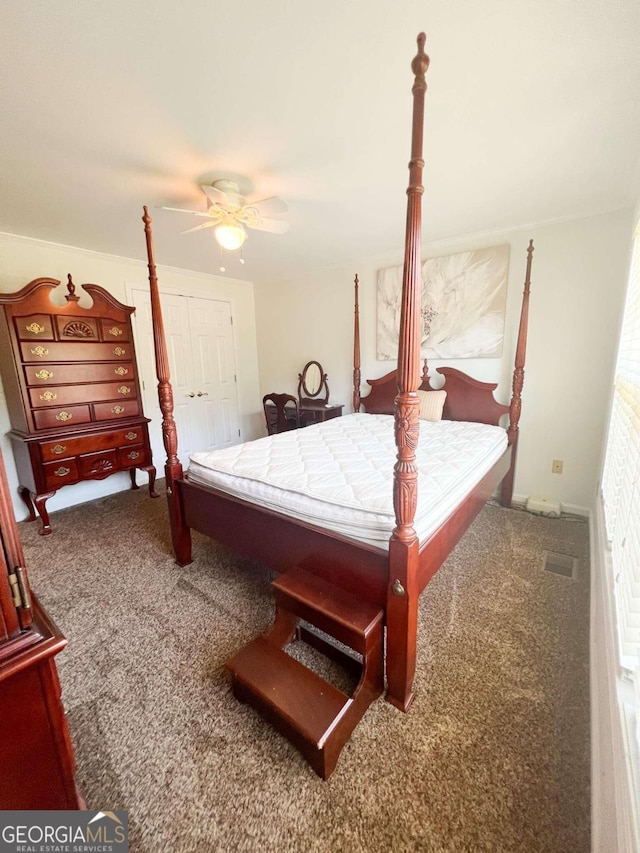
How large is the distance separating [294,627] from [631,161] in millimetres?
2956

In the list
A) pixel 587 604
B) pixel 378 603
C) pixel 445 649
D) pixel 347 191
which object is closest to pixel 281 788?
pixel 378 603

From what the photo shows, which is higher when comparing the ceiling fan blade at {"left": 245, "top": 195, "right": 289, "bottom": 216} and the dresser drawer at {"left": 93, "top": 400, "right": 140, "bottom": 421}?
the ceiling fan blade at {"left": 245, "top": 195, "right": 289, "bottom": 216}

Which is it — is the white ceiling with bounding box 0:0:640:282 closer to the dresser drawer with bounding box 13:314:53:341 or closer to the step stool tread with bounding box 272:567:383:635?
the dresser drawer with bounding box 13:314:53:341

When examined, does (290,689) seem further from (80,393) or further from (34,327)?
(34,327)

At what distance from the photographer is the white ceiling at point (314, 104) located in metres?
1.08

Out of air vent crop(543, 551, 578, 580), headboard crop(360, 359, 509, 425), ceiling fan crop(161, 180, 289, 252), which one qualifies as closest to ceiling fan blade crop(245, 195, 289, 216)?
ceiling fan crop(161, 180, 289, 252)

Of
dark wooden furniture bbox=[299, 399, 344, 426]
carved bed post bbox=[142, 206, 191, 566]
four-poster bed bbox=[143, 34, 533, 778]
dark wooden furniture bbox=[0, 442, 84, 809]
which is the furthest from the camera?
dark wooden furniture bbox=[299, 399, 344, 426]

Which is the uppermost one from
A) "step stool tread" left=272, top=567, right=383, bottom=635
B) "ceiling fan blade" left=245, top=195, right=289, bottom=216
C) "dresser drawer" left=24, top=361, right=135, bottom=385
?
"ceiling fan blade" left=245, top=195, right=289, bottom=216

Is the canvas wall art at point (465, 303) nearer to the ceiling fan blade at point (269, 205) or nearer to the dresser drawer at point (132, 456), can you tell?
the ceiling fan blade at point (269, 205)

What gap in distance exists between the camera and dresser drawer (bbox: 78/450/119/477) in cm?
286

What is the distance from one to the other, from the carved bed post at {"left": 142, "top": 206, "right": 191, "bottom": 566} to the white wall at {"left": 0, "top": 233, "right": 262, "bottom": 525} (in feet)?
5.70

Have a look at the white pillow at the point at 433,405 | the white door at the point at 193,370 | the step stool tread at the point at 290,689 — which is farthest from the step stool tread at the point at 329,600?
the white door at the point at 193,370

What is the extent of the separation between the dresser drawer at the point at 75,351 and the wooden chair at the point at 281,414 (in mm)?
1517

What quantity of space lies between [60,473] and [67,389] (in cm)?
69
